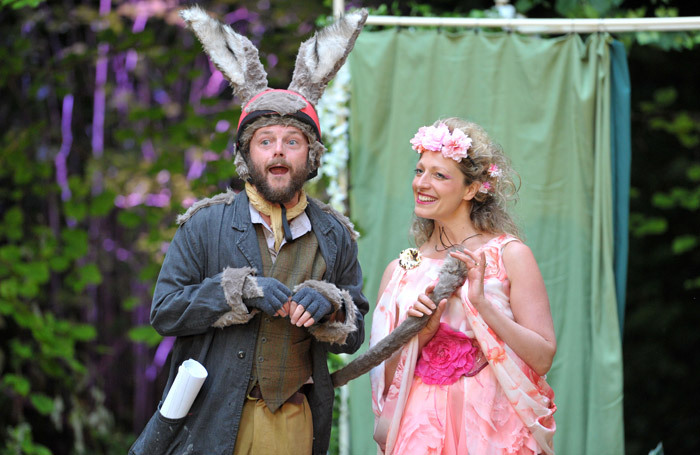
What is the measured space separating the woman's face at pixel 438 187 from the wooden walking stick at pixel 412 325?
0.19 meters

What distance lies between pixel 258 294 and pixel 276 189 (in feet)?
1.16

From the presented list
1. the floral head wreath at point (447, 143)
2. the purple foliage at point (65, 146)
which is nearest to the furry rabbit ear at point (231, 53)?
the floral head wreath at point (447, 143)

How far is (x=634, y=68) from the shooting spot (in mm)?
5441

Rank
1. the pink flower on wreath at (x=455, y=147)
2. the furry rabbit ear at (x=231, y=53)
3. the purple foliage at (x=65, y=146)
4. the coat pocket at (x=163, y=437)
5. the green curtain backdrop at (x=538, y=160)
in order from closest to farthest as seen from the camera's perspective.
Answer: the coat pocket at (x=163, y=437)
the furry rabbit ear at (x=231, y=53)
the pink flower on wreath at (x=455, y=147)
the green curtain backdrop at (x=538, y=160)
the purple foliage at (x=65, y=146)

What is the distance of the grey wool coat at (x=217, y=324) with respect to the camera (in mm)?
2225

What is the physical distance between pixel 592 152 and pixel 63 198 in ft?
12.8

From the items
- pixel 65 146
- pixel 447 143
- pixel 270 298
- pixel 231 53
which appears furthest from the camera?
pixel 65 146

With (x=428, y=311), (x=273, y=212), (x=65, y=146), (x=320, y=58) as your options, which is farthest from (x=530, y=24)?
(x=65, y=146)

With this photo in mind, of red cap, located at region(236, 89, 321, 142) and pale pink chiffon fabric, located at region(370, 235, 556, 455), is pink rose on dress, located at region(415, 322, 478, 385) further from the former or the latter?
red cap, located at region(236, 89, 321, 142)

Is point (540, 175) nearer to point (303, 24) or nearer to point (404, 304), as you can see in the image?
point (404, 304)

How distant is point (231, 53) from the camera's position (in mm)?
2510

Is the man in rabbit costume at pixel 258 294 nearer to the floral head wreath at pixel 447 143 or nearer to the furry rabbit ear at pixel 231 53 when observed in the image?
Result: the furry rabbit ear at pixel 231 53

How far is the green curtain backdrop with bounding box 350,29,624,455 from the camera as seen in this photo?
12.0 ft

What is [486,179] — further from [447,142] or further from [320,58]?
[320,58]
